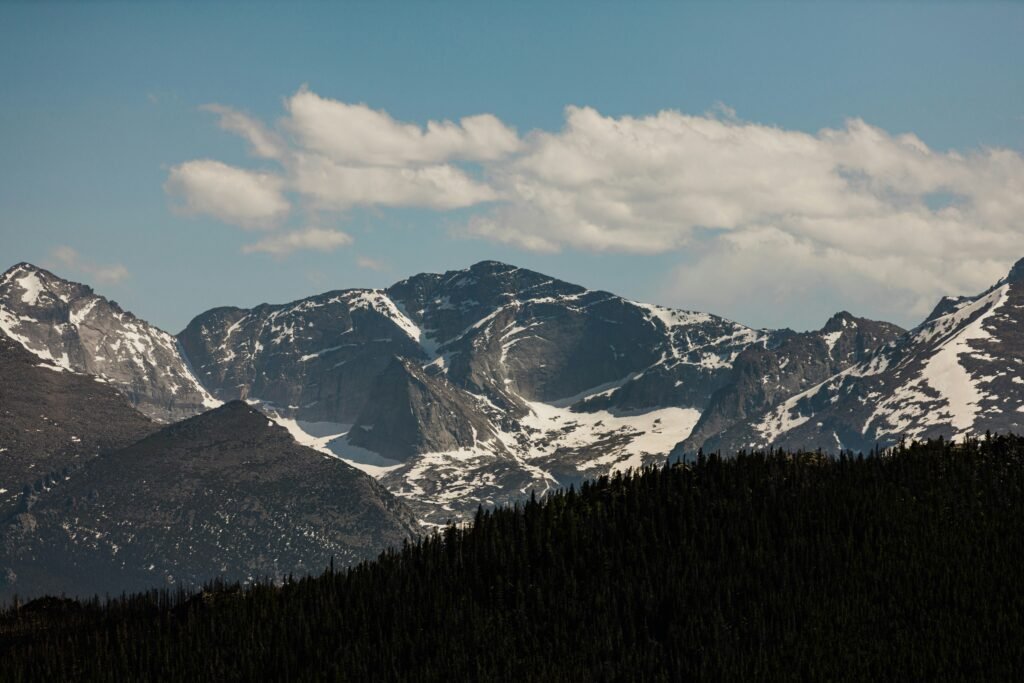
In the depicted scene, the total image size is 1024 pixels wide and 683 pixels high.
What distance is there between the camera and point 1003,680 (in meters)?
186

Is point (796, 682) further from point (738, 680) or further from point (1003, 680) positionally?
point (1003, 680)

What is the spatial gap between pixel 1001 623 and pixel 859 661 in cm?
2191

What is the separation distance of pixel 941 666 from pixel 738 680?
29601 millimetres

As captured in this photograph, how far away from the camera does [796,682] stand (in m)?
196

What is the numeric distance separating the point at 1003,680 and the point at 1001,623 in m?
13.6

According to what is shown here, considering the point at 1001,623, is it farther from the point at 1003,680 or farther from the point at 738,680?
the point at 738,680

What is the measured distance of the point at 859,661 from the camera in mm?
198125

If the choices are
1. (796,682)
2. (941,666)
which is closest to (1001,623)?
(941,666)

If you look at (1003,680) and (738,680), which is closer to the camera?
(1003,680)

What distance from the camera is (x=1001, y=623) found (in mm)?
197375

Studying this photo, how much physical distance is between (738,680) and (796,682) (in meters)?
8.60

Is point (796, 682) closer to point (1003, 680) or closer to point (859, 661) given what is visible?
point (859, 661)

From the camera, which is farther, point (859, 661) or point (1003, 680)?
point (859, 661)

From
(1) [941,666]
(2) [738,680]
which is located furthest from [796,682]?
(1) [941,666]
